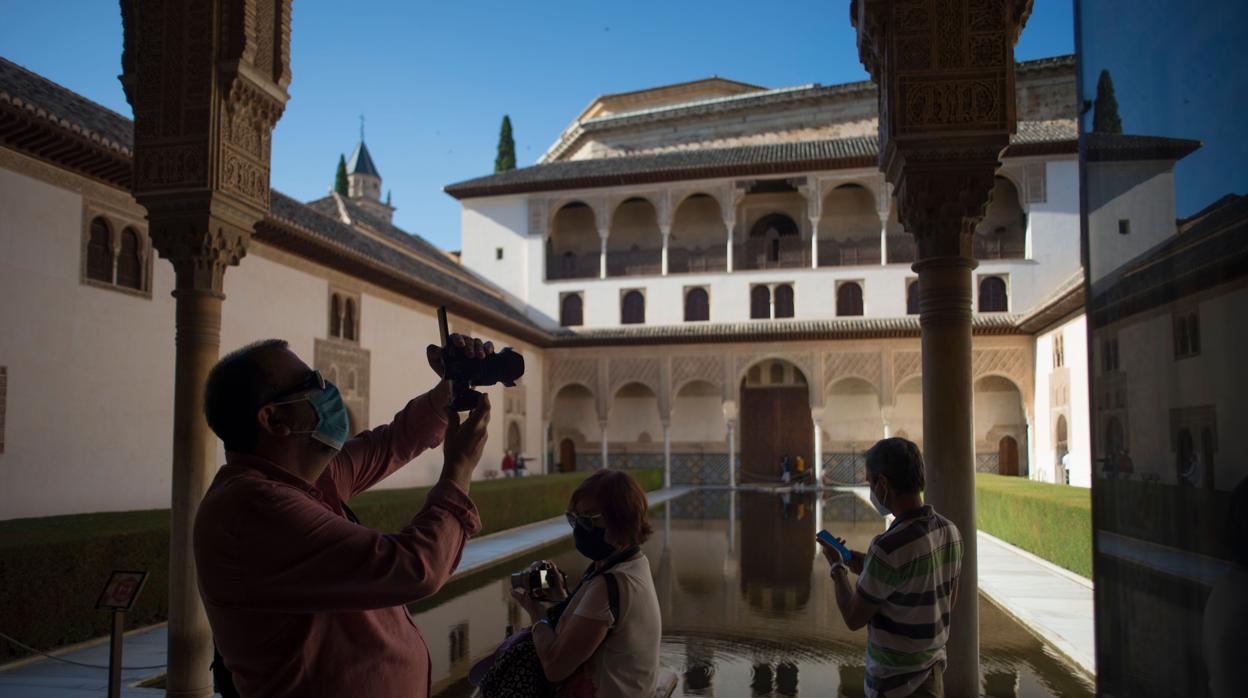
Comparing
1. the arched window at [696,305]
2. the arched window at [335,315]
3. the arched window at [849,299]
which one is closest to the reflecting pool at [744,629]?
the arched window at [335,315]

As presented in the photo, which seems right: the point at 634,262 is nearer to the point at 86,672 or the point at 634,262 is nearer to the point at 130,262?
the point at 130,262

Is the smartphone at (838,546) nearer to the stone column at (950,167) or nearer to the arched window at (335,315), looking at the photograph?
the stone column at (950,167)

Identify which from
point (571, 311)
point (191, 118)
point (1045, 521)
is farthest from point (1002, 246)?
point (191, 118)

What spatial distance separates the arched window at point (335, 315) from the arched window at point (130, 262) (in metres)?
5.12

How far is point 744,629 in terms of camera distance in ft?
26.3

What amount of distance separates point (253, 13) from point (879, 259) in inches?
1002

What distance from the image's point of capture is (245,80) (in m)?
5.68

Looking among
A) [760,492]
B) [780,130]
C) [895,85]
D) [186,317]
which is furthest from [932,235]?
[780,130]

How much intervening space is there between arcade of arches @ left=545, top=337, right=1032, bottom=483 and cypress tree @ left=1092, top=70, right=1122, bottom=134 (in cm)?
2634

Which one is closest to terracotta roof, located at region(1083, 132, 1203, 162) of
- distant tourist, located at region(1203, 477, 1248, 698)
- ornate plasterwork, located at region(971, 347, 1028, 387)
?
distant tourist, located at region(1203, 477, 1248, 698)

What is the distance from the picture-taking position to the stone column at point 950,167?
190 inches

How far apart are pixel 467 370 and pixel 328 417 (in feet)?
0.93

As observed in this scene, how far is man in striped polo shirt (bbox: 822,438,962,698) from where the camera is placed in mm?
2645

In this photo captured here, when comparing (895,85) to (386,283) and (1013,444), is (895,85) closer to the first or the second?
(386,283)
